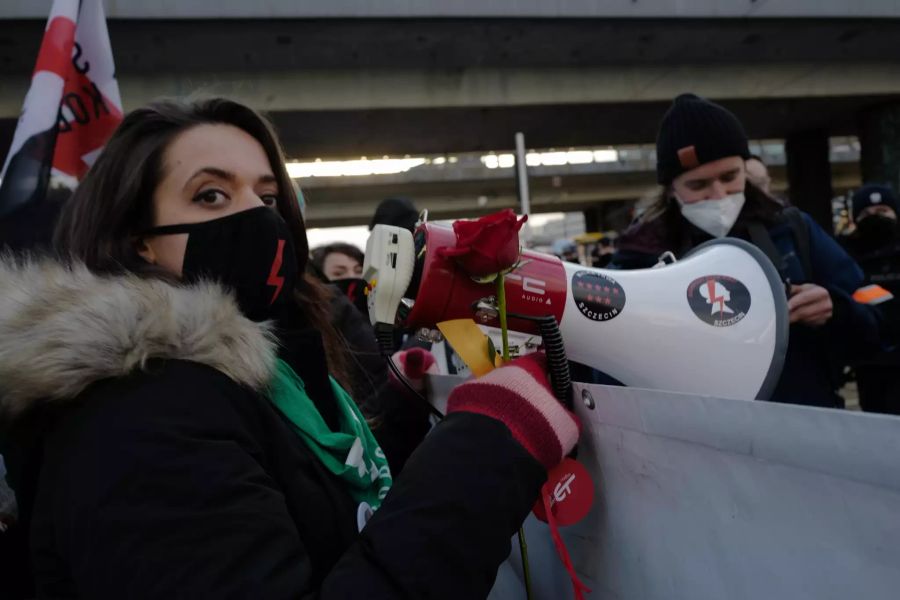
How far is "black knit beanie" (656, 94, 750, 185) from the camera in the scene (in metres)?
1.73

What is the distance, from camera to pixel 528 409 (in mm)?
791

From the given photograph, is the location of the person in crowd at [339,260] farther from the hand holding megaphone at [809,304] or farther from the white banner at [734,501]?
the white banner at [734,501]

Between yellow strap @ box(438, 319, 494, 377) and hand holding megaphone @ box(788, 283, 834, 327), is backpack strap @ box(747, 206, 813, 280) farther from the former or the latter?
yellow strap @ box(438, 319, 494, 377)

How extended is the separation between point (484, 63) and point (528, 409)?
8.29 meters

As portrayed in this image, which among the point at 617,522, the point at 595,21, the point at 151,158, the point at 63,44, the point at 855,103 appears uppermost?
the point at 595,21

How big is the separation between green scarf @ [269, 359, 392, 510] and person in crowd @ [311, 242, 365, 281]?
10.6 feet

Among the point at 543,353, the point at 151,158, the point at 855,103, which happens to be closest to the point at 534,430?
the point at 543,353

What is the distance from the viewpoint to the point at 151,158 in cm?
115

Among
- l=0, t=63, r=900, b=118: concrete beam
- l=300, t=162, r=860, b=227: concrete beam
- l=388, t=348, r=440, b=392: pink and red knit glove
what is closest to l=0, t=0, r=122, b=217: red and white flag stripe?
l=388, t=348, r=440, b=392: pink and red knit glove

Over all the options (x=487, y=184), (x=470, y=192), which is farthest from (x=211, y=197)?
(x=470, y=192)

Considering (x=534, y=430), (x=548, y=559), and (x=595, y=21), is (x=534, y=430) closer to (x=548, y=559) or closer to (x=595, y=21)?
(x=548, y=559)

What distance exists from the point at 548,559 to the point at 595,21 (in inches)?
293
